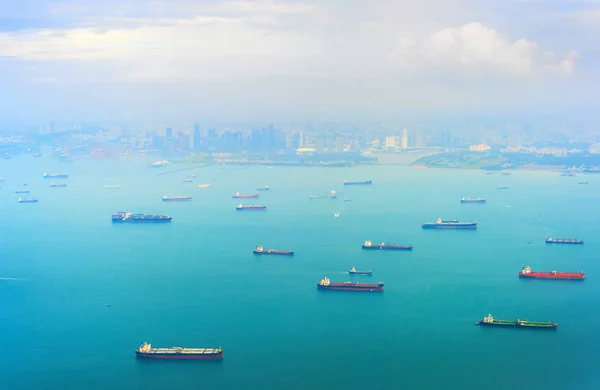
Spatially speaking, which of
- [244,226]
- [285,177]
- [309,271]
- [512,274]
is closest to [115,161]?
[285,177]

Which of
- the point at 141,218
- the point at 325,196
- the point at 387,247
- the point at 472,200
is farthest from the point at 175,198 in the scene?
the point at 472,200

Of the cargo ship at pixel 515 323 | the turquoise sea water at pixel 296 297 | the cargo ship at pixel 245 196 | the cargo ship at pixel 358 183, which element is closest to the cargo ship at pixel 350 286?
the turquoise sea water at pixel 296 297

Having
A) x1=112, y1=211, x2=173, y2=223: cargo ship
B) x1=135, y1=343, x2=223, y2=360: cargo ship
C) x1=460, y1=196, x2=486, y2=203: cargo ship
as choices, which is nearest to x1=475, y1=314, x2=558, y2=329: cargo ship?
x1=135, y1=343, x2=223, y2=360: cargo ship

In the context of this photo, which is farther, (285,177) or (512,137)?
(512,137)

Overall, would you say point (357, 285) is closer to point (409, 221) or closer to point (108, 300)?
point (108, 300)

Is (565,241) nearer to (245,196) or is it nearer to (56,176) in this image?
(245,196)

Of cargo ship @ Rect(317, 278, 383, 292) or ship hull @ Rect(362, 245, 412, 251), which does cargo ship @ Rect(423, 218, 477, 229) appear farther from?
cargo ship @ Rect(317, 278, 383, 292)
